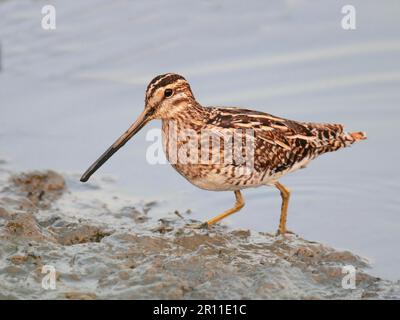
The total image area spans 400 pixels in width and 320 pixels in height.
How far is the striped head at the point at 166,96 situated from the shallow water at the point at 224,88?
1.30 m

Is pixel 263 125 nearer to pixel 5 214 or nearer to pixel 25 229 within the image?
pixel 25 229

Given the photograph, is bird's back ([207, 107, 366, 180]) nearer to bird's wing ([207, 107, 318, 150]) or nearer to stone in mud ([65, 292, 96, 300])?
bird's wing ([207, 107, 318, 150])

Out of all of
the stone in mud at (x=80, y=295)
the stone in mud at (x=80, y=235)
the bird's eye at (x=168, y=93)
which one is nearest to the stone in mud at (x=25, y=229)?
the stone in mud at (x=80, y=235)

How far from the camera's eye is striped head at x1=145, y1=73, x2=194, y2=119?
7.60 metres

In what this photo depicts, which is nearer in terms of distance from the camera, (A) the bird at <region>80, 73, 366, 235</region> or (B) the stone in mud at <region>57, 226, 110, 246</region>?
(A) the bird at <region>80, 73, 366, 235</region>

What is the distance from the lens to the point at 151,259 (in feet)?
23.6

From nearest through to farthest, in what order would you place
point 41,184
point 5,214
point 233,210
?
point 5,214
point 233,210
point 41,184

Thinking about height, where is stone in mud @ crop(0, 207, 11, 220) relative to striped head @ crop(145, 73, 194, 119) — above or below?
below

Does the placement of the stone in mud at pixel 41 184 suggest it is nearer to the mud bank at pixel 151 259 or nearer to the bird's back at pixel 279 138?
the mud bank at pixel 151 259

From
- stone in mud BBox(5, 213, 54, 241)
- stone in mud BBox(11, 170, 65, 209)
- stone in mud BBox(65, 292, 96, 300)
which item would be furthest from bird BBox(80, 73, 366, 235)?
stone in mud BBox(65, 292, 96, 300)

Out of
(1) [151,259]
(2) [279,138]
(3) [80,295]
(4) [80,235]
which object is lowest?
(3) [80,295]

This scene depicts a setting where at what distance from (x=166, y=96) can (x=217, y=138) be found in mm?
586

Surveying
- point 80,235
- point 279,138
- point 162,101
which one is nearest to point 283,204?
point 279,138
